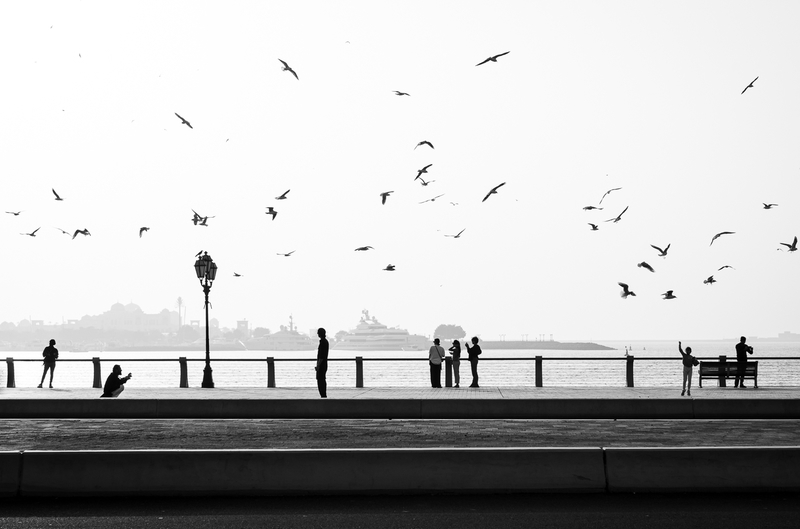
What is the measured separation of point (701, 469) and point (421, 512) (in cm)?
301

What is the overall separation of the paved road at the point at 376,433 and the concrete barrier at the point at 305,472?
3.93m

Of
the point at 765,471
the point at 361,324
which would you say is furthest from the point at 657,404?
the point at 361,324

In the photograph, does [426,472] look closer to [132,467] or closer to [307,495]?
[307,495]

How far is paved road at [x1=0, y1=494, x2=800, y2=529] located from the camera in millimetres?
8445

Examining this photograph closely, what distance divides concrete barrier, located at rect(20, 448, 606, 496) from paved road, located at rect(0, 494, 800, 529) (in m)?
0.12

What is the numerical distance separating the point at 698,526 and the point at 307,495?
12.8ft

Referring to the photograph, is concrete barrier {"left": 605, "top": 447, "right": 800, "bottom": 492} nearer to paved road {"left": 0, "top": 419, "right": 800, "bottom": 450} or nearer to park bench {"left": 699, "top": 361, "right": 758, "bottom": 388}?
paved road {"left": 0, "top": 419, "right": 800, "bottom": 450}

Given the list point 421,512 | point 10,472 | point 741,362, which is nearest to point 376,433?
point 421,512

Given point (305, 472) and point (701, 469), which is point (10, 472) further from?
point (701, 469)

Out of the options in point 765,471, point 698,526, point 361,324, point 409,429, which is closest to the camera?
point 698,526

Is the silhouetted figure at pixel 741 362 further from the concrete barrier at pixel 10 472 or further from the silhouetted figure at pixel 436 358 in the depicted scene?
the concrete barrier at pixel 10 472

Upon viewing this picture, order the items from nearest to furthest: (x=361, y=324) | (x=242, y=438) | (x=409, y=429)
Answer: (x=242, y=438)
(x=409, y=429)
(x=361, y=324)

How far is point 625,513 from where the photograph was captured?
8852mm

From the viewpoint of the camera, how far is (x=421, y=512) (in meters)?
8.99
